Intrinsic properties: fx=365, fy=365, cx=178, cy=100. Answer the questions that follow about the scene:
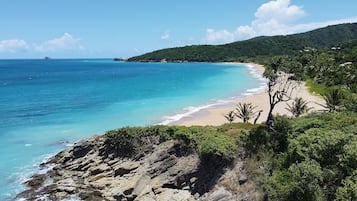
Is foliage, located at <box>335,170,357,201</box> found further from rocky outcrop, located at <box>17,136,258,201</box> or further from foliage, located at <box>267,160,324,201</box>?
rocky outcrop, located at <box>17,136,258,201</box>

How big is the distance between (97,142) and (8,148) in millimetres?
14166

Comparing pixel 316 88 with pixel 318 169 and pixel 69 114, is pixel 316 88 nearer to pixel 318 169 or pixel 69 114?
pixel 69 114

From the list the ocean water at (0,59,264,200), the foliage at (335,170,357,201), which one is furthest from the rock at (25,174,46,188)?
the foliage at (335,170,357,201)

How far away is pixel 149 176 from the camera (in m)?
27.8

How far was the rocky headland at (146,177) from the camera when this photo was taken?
24828 mm

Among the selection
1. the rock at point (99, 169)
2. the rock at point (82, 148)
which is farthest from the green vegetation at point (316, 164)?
the rock at point (82, 148)

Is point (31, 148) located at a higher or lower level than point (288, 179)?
lower

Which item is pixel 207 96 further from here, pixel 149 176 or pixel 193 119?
pixel 149 176

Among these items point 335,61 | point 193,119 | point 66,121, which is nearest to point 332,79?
point 335,61

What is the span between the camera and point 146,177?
91.2 ft

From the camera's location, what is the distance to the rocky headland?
81.5ft

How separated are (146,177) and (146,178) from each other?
0.32 feet

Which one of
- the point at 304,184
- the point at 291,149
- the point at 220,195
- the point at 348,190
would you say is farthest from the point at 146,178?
the point at 348,190

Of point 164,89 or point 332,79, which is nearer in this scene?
point 332,79
